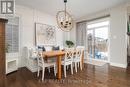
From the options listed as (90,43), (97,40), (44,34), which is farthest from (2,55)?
(97,40)

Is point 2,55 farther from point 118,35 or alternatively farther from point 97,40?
point 97,40

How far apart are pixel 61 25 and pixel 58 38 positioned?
105 inches

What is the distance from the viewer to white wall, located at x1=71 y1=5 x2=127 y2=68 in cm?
425

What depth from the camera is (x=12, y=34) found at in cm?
411

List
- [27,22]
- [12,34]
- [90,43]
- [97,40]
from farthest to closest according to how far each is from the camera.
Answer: [90,43], [97,40], [27,22], [12,34]

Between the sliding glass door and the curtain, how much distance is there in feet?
0.96

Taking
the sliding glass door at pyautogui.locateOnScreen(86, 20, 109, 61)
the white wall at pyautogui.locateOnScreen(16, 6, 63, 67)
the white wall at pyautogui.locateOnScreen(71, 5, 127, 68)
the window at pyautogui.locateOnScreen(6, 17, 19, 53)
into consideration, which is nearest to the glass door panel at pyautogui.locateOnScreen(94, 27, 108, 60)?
the sliding glass door at pyautogui.locateOnScreen(86, 20, 109, 61)

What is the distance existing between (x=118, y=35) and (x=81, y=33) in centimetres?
235

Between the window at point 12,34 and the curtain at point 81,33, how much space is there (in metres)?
3.66

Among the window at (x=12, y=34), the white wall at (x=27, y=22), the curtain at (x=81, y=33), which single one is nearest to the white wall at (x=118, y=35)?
the curtain at (x=81, y=33)

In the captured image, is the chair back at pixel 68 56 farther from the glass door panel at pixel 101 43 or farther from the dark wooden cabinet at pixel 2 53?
the glass door panel at pixel 101 43

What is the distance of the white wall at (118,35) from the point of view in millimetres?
4246

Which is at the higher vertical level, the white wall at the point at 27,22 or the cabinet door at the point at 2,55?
the white wall at the point at 27,22

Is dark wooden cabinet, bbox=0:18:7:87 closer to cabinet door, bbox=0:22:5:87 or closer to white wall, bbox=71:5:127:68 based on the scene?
cabinet door, bbox=0:22:5:87
